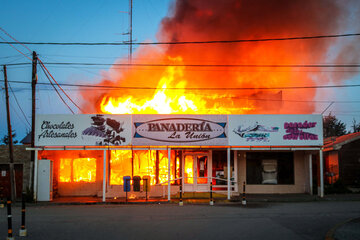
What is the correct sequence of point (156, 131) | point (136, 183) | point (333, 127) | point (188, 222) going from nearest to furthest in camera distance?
point (188, 222), point (156, 131), point (136, 183), point (333, 127)

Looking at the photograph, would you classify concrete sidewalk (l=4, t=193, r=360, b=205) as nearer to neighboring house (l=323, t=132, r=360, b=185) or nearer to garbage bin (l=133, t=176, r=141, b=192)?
garbage bin (l=133, t=176, r=141, b=192)

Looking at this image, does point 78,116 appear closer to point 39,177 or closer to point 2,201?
point 39,177

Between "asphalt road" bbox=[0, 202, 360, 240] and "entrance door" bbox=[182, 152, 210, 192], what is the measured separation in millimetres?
5324

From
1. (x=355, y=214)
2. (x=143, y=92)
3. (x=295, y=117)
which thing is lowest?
(x=355, y=214)

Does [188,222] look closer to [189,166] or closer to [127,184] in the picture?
[127,184]

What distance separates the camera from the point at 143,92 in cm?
2805

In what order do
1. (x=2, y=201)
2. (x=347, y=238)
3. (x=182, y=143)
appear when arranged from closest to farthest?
(x=347, y=238) < (x=2, y=201) < (x=182, y=143)

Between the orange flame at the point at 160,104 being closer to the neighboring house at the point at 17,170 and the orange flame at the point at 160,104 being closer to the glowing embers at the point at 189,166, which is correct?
the glowing embers at the point at 189,166

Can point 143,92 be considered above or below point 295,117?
above

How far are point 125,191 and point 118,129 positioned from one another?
10.0ft

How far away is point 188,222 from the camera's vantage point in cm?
1191

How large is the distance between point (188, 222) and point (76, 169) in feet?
37.6

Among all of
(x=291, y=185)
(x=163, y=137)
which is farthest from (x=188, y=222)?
(x=291, y=185)

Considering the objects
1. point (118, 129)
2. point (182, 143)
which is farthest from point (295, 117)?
point (118, 129)
